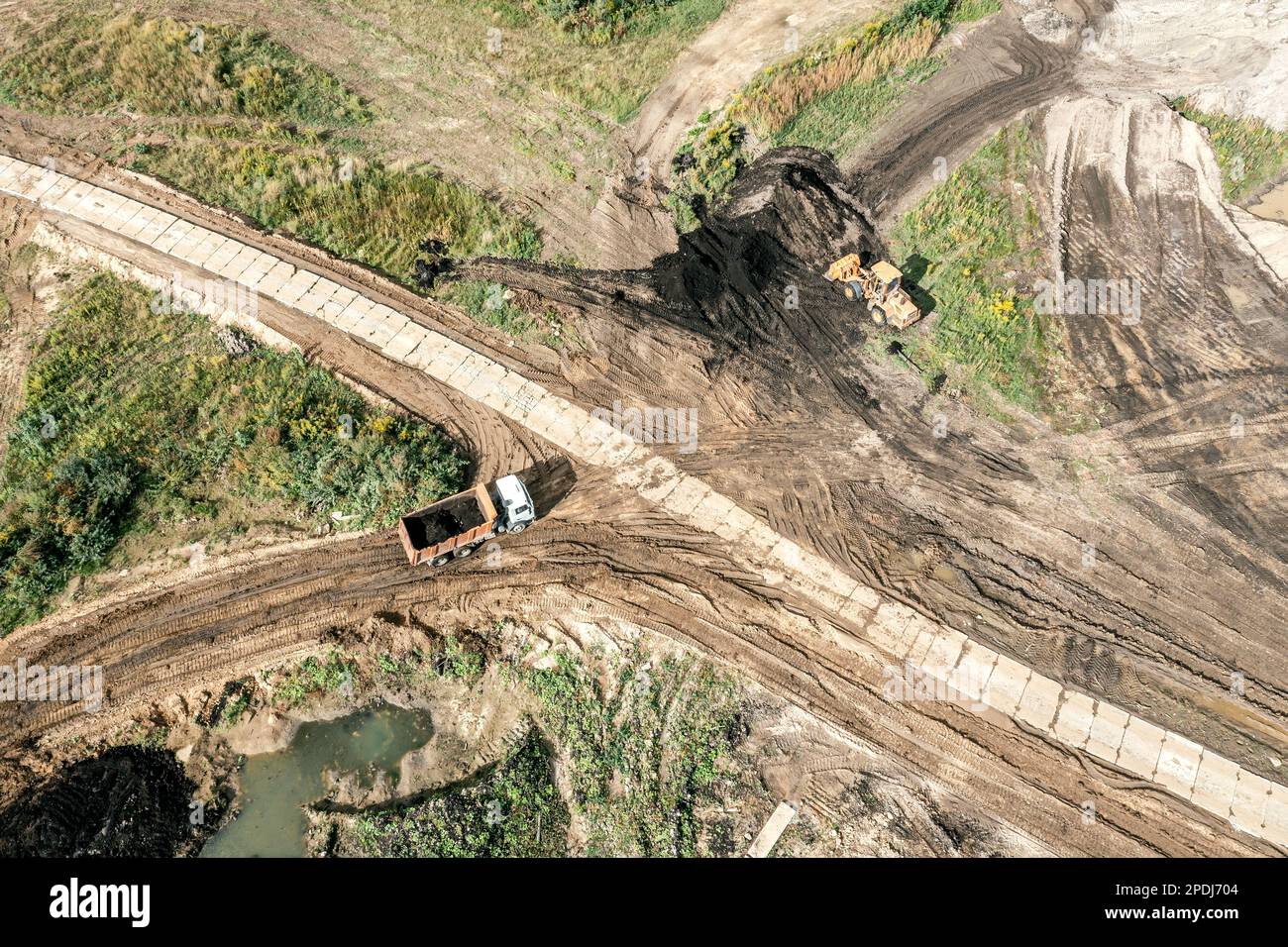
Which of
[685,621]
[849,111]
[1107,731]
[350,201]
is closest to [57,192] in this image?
[350,201]

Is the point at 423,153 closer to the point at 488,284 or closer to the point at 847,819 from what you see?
the point at 488,284

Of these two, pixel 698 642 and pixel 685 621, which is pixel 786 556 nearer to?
pixel 685 621

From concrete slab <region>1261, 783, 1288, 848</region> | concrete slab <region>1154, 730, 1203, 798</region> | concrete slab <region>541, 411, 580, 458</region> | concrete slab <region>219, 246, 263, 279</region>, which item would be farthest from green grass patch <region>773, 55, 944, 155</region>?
concrete slab <region>1261, 783, 1288, 848</region>

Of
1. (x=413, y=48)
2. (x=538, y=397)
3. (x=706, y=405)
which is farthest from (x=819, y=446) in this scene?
(x=413, y=48)

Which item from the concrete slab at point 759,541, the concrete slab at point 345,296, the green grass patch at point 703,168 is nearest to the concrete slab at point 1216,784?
the concrete slab at point 759,541

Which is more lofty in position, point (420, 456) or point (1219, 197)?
point (1219, 197)

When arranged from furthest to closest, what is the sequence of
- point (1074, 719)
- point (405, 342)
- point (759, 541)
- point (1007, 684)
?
point (405, 342) → point (759, 541) → point (1007, 684) → point (1074, 719)

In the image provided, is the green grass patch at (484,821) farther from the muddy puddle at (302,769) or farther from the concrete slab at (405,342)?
the concrete slab at (405,342)
